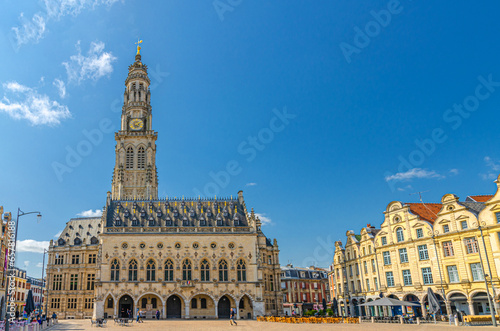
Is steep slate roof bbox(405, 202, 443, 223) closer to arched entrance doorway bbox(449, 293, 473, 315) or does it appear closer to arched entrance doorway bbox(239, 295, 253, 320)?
arched entrance doorway bbox(449, 293, 473, 315)

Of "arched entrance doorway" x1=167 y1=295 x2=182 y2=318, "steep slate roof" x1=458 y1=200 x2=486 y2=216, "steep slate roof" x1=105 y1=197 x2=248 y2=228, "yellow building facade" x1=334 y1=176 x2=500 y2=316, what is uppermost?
"steep slate roof" x1=105 y1=197 x2=248 y2=228

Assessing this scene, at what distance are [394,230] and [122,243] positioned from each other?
120 ft

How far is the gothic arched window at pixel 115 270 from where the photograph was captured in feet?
176

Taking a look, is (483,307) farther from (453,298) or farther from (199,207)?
(199,207)

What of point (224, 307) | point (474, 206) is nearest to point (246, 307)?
point (224, 307)

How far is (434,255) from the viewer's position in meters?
44.0

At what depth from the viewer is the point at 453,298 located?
4156cm

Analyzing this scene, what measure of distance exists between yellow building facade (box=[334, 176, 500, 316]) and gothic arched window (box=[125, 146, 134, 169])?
50.2m

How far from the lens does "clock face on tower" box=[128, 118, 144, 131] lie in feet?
290

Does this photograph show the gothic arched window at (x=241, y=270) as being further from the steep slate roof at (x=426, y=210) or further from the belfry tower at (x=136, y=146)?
the belfry tower at (x=136, y=146)

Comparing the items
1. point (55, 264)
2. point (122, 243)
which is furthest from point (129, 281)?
point (55, 264)

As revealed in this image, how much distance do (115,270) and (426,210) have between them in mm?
42024

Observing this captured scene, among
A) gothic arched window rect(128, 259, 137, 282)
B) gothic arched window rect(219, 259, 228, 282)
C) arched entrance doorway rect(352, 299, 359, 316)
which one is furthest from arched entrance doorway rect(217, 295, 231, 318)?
arched entrance doorway rect(352, 299, 359, 316)

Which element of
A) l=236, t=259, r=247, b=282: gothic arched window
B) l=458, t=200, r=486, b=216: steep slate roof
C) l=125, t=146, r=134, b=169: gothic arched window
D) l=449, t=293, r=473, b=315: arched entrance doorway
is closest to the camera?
l=449, t=293, r=473, b=315: arched entrance doorway
